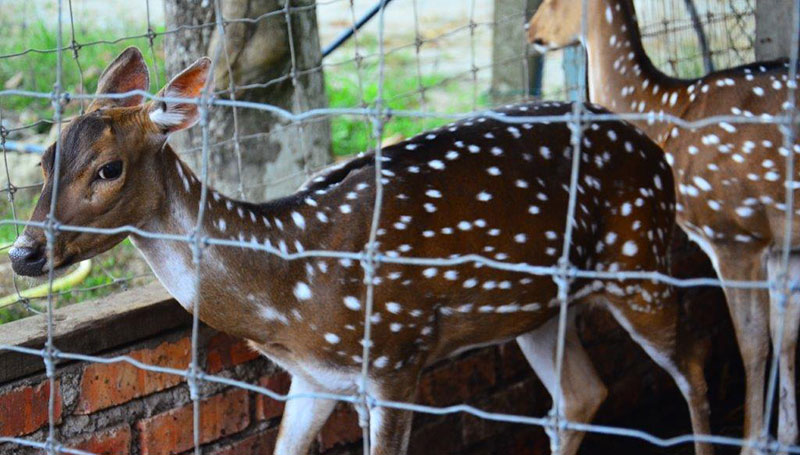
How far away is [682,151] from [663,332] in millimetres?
991

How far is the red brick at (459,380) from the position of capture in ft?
13.3

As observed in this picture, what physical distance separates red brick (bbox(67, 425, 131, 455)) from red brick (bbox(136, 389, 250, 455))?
0.05m

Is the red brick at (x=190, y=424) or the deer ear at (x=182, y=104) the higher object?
the deer ear at (x=182, y=104)

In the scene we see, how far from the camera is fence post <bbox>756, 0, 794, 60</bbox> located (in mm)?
4914

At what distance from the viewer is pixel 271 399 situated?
3695mm

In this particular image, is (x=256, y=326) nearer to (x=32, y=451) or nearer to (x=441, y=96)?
(x=32, y=451)

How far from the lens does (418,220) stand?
3.20 metres

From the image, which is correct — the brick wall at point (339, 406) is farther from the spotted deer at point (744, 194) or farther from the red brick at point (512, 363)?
the spotted deer at point (744, 194)

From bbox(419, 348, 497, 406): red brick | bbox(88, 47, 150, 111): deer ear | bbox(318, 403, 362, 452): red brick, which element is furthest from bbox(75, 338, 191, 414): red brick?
bbox(419, 348, 497, 406): red brick

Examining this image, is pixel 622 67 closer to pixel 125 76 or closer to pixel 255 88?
pixel 255 88

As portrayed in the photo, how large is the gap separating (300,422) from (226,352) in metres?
0.33

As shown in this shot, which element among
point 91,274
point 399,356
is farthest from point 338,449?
point 91,274

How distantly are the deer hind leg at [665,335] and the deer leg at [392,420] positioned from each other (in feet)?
2.55

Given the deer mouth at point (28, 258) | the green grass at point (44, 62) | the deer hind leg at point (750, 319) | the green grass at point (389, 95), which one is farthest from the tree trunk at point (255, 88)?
the green grass at point (44, 62)
